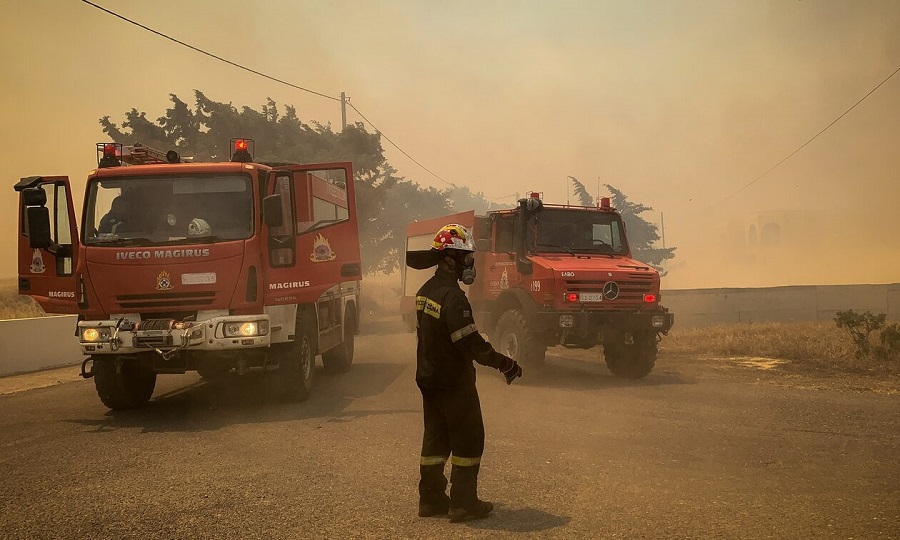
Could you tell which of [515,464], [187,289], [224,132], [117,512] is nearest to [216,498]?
[117,512]

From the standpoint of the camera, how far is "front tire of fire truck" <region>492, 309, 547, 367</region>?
1174cm

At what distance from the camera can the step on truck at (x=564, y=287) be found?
38.0ft

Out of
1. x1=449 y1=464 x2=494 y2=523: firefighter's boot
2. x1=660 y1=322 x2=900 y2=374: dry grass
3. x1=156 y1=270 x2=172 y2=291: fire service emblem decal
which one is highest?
x1=156 y1=270 x2=172 y2=291: fire service emblem decal

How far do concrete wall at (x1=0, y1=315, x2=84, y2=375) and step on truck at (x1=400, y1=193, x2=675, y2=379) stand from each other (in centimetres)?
924

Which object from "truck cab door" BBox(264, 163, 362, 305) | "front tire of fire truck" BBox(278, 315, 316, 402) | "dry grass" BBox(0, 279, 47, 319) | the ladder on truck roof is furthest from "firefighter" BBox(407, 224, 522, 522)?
"dry grass" BBox(0, 279, 47, 319)

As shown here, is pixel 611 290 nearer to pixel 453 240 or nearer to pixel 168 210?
pixel 168 210

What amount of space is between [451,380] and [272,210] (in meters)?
4.68

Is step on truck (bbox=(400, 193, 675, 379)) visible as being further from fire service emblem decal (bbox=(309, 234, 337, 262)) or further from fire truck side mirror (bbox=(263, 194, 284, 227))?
fire truck side mirror (bbox=(263, 194, 284, 227))

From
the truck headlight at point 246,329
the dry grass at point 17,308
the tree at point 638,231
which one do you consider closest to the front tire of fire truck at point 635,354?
the truck headlight at point 246,329

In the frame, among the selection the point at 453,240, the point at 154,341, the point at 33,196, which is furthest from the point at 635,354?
the point at 33,196

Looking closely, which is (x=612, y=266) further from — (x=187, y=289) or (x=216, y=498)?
(x=216, y=498)

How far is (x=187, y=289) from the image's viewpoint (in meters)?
8.69

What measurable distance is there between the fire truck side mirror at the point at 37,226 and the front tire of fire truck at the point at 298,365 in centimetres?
308

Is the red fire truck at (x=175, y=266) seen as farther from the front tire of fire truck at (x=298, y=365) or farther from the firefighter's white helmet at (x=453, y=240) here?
the firefighter's white helmet at (x=453, y=240)
